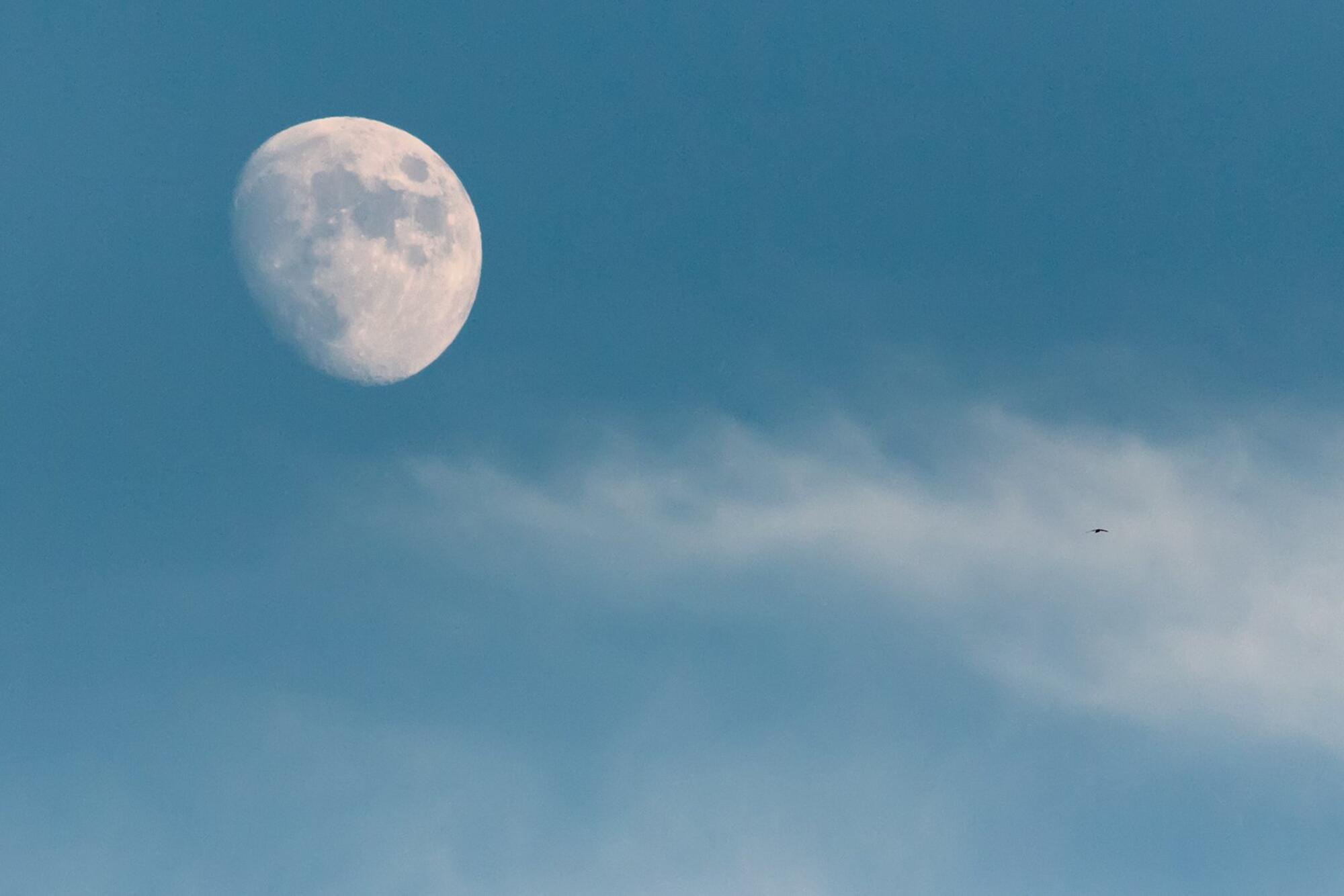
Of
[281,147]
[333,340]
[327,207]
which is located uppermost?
[281,147]

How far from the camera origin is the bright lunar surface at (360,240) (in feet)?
518

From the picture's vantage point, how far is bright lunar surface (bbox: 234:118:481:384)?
518 ft

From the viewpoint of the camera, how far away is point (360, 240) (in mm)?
158625

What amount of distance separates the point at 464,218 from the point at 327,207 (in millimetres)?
20972

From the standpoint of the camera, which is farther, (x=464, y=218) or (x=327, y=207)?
(x=464, y=218)

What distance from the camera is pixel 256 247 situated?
159125mm

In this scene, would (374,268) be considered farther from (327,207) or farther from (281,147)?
(281,147)

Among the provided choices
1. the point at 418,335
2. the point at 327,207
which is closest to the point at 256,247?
the point at 327,207

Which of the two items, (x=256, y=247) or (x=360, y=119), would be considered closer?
(x=256, y=247)

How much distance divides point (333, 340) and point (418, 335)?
38.5ft

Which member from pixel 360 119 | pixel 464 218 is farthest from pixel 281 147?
pixel 464 218

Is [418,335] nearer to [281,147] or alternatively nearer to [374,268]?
[374,268]

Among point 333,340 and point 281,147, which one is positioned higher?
point 281,147

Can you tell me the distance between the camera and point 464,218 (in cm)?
17162
